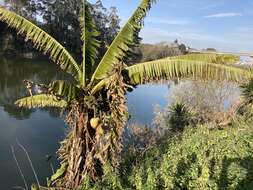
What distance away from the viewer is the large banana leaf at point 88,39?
753 centimetres

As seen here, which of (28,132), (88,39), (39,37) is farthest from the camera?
(28,132)

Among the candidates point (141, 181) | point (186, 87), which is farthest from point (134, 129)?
point (141, 181)

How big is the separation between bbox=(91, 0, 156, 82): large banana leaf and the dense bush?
191 cm

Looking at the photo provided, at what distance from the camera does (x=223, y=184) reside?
22.5 ft

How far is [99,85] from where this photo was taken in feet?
23.0

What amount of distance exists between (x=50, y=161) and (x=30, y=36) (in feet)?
27.6

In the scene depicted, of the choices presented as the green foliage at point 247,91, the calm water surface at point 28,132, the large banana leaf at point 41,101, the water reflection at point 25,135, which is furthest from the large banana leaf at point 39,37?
the green foliage at point 247,91

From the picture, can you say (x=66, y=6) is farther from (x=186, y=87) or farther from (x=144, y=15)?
(x=144, y=15)

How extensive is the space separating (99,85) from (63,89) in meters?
0.78

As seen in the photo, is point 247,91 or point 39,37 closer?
point 39,37

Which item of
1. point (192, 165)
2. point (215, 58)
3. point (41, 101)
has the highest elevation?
point (215, 58)

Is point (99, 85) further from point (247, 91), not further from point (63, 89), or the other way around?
point (247, 91)

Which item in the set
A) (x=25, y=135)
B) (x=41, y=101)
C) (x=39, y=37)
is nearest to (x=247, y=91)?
(x=41, y=101)

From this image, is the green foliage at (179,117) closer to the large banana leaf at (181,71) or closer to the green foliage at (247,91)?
the green foliage at (247,91)
